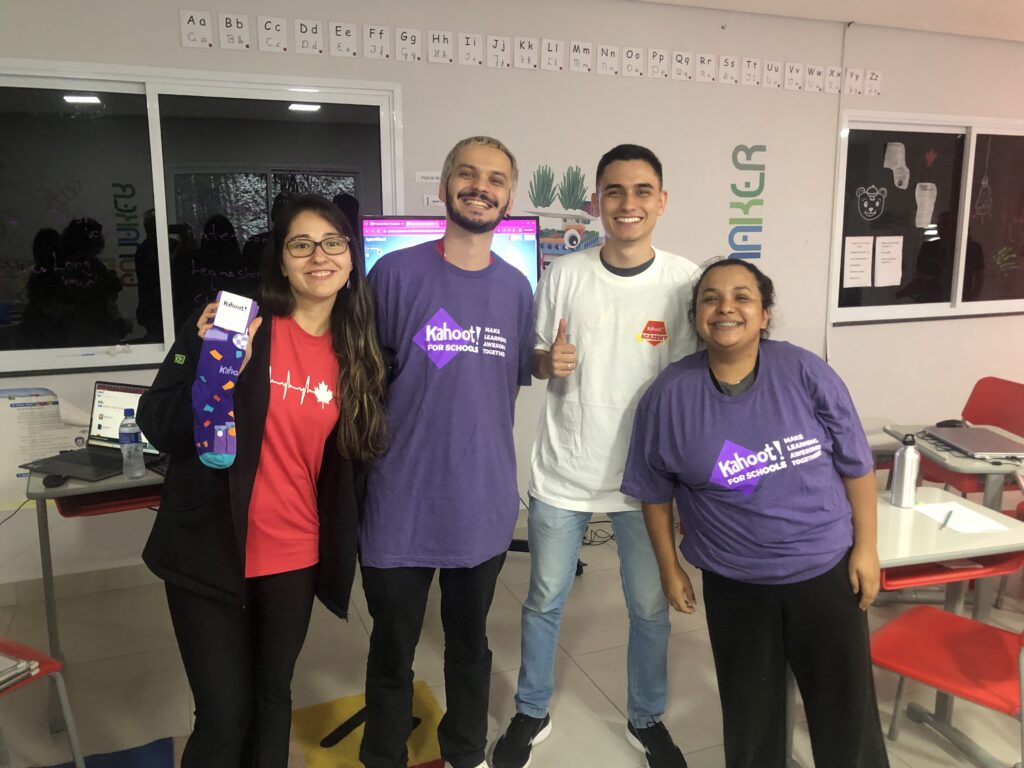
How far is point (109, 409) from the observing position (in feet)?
8.72

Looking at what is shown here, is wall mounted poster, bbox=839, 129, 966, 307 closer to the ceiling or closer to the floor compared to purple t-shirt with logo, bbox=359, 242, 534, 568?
closer to the ceiling

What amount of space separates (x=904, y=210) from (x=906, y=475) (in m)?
2.89

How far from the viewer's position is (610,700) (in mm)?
2361

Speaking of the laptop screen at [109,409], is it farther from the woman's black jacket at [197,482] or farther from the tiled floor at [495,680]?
the woman's black jacket at [197,482]

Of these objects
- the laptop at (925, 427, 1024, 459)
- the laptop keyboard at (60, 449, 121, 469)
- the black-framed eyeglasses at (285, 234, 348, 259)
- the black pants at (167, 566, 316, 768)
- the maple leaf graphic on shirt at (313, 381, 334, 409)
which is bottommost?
the black pants at (167, 566, 316, 768)

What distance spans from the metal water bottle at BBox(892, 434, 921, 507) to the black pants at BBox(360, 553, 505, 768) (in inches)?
48.0

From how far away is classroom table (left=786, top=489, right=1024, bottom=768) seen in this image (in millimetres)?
1771

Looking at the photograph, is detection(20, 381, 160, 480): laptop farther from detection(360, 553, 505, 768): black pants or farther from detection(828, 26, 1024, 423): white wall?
detection(828, 26, 1024, 423): white wall

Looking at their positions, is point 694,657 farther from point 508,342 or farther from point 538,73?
point 538,73

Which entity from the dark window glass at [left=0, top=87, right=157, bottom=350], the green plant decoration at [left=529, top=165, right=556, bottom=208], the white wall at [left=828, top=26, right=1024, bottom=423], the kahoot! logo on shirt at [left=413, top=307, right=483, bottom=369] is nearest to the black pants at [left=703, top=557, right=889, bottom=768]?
the kahoot! logo on shirt at [left=413, top=307, right=483, bottom=369]

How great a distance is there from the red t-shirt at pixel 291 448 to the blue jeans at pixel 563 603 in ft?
2.13

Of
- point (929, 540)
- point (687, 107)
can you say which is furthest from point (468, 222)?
point (687, 107)

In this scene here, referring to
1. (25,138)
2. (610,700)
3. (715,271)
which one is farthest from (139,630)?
(715,271)

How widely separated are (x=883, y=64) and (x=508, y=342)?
140 inches
